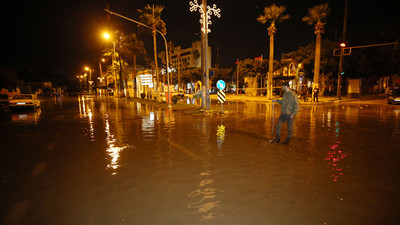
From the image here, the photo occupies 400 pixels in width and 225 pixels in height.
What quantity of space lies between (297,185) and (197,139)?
4.55m

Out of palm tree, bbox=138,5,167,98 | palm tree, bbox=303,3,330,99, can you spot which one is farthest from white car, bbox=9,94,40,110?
palm tree, bbox=303,3,330,99

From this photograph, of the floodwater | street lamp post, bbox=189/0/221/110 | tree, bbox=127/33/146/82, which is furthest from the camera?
tree, bbox=127/33/146/82

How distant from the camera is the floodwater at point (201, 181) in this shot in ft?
11.7

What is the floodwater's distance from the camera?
3574 mm

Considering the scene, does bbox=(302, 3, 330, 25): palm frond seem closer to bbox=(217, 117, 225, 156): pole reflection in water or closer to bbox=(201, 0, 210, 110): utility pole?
bbox=(201, 0, 210, 110): utility pole

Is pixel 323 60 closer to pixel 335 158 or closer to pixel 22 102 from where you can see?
pixel 335 158

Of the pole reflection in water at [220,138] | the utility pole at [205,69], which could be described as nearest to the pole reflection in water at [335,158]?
the pole reflection in water at [220,138]

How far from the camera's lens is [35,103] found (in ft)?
70.9

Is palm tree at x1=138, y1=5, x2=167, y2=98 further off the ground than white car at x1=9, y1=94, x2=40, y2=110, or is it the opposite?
palm tree at x1=138, y1=5, x2=167, y2=98

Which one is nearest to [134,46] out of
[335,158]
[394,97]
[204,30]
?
[204,30]

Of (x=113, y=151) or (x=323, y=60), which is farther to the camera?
(x=323, y=60)

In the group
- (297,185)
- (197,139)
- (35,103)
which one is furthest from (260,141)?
(35,103)

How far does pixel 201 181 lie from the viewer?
4789mm

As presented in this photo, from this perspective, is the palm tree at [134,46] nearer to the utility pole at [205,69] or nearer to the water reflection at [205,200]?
the utility pole at [205,69]
